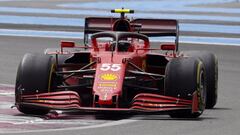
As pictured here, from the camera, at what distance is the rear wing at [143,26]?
483 inches

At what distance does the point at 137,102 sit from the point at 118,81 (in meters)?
0.31

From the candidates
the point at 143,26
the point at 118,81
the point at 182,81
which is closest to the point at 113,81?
the point at 118,81

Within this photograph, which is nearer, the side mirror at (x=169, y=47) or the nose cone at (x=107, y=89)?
the nose cone at (x=107, y=89)

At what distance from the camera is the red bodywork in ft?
33.4

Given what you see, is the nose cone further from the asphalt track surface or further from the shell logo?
the asphalt track surface

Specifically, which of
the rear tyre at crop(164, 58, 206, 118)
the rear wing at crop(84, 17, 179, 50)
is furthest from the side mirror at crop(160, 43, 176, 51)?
the rear wing at crop(84, 17, 179, 50)

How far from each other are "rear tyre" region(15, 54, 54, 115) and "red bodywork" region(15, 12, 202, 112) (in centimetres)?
7

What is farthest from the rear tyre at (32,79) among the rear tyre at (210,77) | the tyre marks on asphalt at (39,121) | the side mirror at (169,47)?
the rear tyre at (210,77)

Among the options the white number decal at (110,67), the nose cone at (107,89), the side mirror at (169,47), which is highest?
the side mirror at (169,47)

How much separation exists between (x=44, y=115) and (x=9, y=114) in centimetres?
40

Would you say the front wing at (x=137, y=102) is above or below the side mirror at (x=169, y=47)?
below

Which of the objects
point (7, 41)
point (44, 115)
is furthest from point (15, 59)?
point (44, 115)

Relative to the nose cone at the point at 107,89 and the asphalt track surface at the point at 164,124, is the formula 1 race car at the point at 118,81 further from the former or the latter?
the asphalt track surface at the point at 164,124

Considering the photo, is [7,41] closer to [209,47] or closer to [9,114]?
[209,47]
